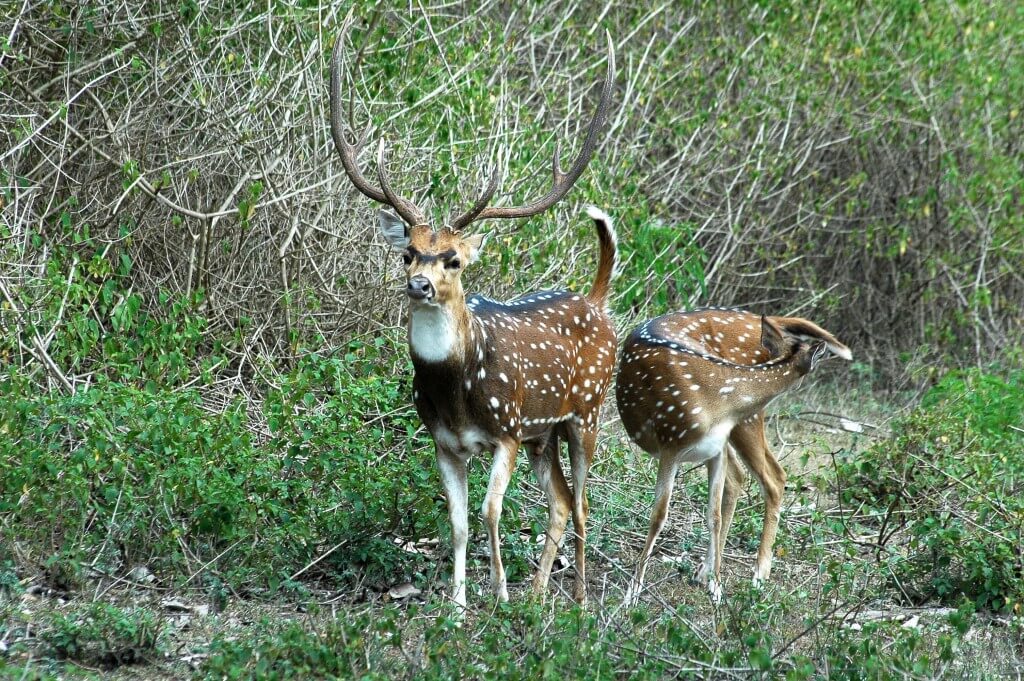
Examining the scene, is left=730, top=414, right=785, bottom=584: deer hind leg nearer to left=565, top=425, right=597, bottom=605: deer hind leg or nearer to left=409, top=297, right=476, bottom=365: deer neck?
left=565, top=425, right=597, bottom=605: deer hind leg

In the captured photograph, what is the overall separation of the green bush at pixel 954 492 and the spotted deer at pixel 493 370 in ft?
5.90

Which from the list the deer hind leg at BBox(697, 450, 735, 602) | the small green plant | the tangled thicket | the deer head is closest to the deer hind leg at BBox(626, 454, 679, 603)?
the deer hind leg at BBox(697, 450, 735, 602)

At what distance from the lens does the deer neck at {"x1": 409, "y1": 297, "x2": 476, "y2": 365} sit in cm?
636

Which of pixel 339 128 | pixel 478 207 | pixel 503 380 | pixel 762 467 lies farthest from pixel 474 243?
pixel 762 467

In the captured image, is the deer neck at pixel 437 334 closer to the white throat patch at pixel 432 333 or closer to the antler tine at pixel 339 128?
the white throat patch at pixel 432 333

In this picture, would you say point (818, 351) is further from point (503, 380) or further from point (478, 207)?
point (478, 207)

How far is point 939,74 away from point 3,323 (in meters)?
8.63

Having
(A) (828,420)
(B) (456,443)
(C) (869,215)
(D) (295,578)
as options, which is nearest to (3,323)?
(D) (295,578)

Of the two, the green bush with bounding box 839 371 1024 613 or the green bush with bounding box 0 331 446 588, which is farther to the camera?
the green bush with bounding box 839 371 1024 613

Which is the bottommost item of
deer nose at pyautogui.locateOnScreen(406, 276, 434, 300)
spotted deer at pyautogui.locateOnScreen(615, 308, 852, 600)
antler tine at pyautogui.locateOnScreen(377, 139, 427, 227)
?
spotted deer at pyautogui.locateOnScreen(615, 308, 852, 600)

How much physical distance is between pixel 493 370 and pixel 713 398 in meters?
1.25

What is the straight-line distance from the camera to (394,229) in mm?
6723

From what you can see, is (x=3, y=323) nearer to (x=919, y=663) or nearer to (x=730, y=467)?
(x=730, y=467)

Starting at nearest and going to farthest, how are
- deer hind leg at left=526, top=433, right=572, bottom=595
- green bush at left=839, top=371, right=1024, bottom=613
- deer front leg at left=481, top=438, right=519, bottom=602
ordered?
deer front leg at left=481, top=438, right=519, bottom=602, green bush at left=839, top=371, right=1024, bottom=613, deer hind leg at left=526, top=433, right=572, bottom=595
